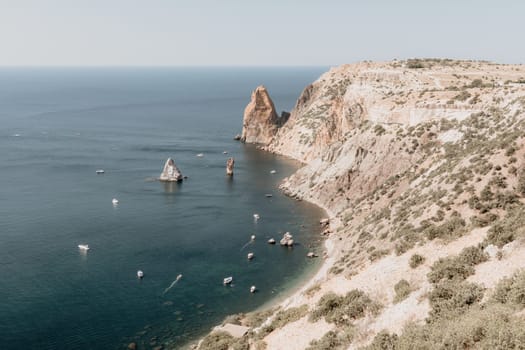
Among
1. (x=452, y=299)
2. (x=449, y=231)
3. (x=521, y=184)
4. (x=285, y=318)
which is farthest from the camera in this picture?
A: (x=521, y=184)

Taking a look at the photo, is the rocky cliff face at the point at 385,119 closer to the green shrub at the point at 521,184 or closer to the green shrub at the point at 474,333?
the green shrub at the point at 521,184

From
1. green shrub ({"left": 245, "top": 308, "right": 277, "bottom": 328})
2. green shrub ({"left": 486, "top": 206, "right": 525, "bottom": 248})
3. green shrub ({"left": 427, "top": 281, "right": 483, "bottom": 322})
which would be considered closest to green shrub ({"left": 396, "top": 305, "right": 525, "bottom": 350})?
green shrub ({"left": 427, "top": 281, "right": 483, "bottom": 322})

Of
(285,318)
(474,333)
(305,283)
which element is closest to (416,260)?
(285,318)

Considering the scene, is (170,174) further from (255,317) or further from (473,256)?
(473,256)

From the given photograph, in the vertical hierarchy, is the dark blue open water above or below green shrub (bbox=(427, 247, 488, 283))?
below

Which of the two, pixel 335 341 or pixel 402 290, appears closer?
pixel 335 341

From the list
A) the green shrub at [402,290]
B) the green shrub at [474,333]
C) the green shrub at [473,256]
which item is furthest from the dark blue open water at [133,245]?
the green shrub at [474,333]

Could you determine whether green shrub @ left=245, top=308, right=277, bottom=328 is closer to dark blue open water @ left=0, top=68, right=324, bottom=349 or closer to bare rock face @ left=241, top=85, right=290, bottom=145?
dark blue open water @ left=0, top=68, right=324, bottom=349

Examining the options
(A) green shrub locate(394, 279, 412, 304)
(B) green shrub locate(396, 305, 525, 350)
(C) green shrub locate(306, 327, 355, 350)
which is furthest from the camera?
(A) green shrub locate(394, 279, 412, 304)
